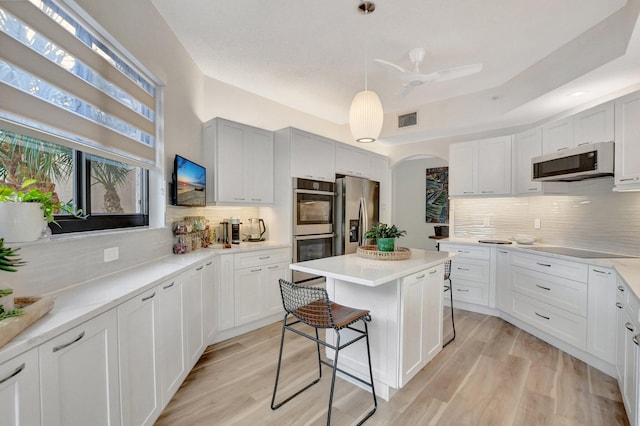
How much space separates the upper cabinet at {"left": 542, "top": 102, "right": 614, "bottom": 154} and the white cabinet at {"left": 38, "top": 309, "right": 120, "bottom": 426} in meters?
3.90

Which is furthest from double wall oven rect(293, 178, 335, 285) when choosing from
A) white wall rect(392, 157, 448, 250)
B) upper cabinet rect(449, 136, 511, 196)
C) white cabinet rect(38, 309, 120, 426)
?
white wall rect(392, 157, 448, 250)

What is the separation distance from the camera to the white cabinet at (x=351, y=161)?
4264mm

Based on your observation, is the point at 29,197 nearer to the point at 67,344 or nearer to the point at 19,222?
the point at 19,222

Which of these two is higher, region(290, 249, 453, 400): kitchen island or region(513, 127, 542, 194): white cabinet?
region(513, 127, 542, 194): white cabinet

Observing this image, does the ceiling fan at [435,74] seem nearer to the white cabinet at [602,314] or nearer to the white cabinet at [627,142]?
the white cabinet at [627,142]

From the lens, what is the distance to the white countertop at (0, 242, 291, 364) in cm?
93

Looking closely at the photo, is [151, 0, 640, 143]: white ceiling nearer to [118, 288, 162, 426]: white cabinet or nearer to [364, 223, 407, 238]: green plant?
[364, 223, 407, 238]: green plant

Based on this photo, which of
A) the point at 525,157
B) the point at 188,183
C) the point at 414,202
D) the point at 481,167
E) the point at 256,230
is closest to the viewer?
the point at 188,183

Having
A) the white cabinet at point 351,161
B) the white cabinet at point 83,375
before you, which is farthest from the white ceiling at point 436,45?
the white cabinet at point 83,375

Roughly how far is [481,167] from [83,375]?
4305 millimetres

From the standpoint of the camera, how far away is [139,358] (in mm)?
1525

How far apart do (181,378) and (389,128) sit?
13.7ft

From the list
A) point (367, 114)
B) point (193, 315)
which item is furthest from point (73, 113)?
point (367, 114)

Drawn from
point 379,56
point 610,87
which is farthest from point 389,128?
point 610,87
